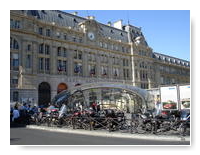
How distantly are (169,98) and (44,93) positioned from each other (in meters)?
28.0

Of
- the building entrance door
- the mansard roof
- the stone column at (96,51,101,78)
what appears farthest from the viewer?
the mansard roof

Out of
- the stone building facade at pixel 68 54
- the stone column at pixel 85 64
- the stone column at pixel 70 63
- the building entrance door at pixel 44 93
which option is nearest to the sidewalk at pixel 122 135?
the stone building facade at pixel 68 54

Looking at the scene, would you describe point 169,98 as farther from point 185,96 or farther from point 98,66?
point 98,66

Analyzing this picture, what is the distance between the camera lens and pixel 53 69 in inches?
1789

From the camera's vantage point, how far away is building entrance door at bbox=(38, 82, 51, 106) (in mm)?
42497

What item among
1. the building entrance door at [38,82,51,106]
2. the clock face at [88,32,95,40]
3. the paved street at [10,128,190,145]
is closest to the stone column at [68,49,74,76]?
the building entrance door at [38,82,51,106]

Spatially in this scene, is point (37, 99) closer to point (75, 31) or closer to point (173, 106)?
point (75, 31)

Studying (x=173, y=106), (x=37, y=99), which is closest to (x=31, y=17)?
(x=37, y=99)

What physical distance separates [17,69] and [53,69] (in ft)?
25.8

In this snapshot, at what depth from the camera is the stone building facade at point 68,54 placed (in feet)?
129

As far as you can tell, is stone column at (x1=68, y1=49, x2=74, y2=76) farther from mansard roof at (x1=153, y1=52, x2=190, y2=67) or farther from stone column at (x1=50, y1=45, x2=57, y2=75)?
mansard roof at (x1=153, y1=52, x2=190, y2=67)

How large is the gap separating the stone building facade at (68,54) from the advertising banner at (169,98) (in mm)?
21840

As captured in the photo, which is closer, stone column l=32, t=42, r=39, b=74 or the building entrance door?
stone column l=32, t=42, r=39, b=74

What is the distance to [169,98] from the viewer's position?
19.6 metres
